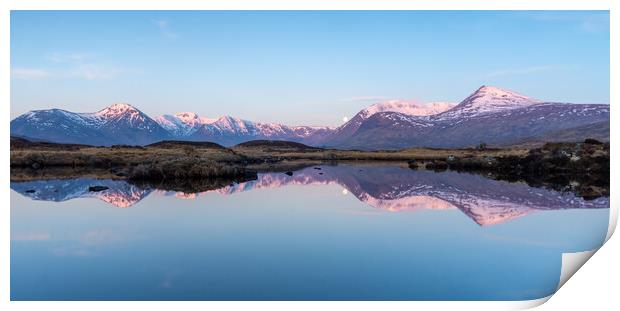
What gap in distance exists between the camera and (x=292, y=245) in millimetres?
12141

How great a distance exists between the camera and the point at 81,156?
153 ft

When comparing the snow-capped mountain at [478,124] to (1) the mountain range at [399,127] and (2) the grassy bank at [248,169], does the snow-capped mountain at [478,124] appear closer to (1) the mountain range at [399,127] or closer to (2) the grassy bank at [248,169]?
(1) the mountain range at [399,127]

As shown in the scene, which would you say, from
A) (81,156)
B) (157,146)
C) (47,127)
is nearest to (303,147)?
(157,146)

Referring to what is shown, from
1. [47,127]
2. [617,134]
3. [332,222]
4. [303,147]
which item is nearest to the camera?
[617,134]

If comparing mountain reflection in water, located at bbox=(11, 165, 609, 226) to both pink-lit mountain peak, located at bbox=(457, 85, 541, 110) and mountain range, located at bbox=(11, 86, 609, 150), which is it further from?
pink-lit mountain peak, located at bbox=(457, 85, 541, 110)

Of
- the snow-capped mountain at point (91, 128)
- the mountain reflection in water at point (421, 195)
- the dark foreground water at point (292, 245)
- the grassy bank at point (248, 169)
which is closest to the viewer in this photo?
the dark foreground water at point (292, 245)

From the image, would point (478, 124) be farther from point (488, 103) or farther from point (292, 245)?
point (292, 245)

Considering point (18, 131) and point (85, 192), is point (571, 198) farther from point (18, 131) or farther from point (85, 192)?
point (18, 131)

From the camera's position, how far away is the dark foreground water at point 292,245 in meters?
9.02

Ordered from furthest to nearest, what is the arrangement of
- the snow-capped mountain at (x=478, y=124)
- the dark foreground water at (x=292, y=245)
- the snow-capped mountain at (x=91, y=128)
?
the snow-capped mountain at (x=478, y=124)
the snow-capped mountain at (x=91, y=128)
the dark foreground water at (x=292, y=245)

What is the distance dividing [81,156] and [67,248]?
3796cm

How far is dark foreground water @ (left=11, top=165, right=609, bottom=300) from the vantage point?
29.6 ft
